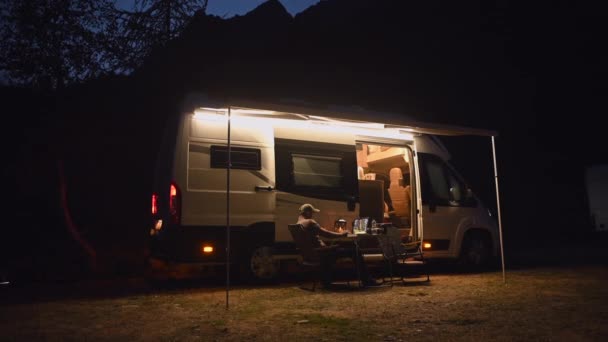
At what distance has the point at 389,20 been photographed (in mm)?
32719

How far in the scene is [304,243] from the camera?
6.90 metres

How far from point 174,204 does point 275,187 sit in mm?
1478

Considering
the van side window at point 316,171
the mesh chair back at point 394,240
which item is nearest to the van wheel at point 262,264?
the van side window at point 316,171

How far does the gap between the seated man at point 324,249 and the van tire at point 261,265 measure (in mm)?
714

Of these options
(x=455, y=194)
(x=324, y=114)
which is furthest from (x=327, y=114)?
(x=455, y=194)

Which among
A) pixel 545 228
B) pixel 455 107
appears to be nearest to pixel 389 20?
pixel 455 107

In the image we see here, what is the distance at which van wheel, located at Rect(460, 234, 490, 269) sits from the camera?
9.09m

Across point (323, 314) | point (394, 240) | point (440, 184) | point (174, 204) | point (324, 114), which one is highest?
point (324, 114)

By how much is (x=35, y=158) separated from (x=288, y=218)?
9349mm

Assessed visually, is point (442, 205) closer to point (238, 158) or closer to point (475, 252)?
point (475, 252)

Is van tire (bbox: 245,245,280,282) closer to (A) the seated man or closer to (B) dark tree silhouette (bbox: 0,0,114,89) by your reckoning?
(A) the seated man

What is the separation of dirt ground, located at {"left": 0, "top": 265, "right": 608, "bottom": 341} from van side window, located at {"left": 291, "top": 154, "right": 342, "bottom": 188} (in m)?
1.57

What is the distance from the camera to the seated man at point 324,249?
22.4 ft

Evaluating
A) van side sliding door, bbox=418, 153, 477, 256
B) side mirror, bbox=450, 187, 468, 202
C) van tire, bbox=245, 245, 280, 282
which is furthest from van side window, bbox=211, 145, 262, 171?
side mirror, bbox=450, 187, 468, 202
